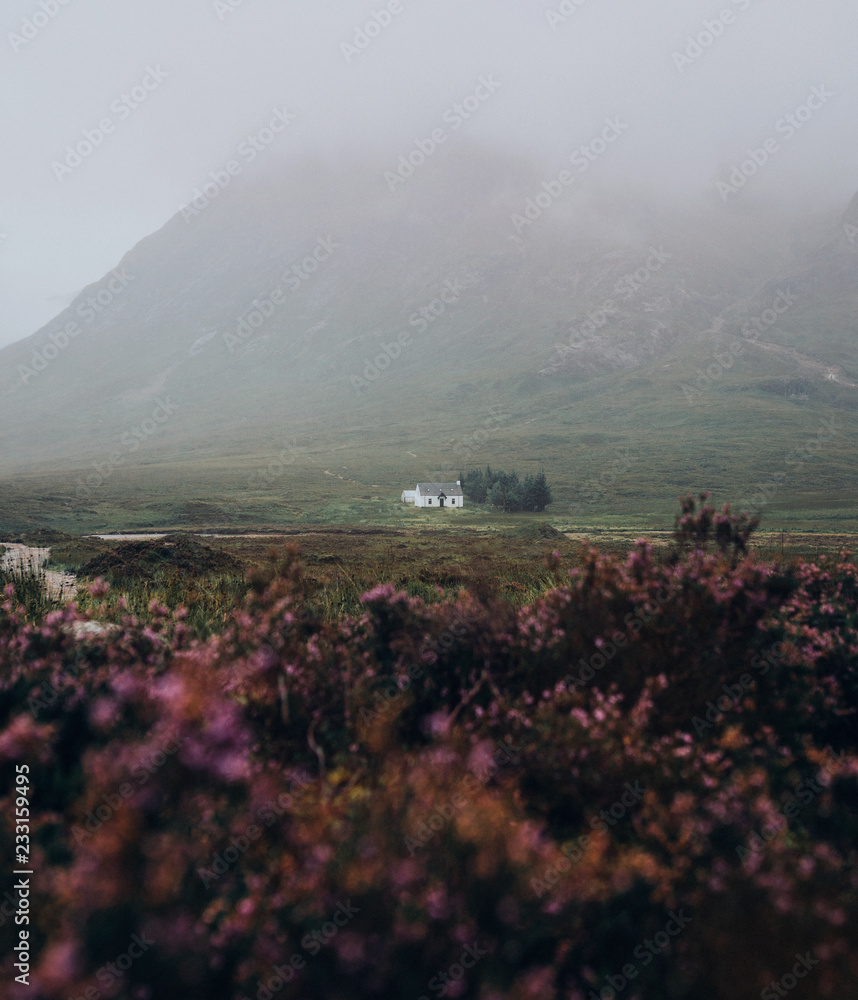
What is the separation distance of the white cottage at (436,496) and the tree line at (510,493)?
5.80 meters

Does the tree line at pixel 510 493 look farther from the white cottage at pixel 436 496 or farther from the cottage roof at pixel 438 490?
the cottage roof at pixel 438 490

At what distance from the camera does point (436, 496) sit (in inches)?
3976

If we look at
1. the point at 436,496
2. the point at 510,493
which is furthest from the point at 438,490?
the point at 510,493

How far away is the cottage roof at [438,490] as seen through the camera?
3974 inches

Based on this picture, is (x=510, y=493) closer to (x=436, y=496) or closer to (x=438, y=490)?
(x=438, y=490)

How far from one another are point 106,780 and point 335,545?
135ft

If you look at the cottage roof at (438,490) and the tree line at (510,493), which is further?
the cottage roof at (438,490)

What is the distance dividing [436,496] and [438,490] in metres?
1.30

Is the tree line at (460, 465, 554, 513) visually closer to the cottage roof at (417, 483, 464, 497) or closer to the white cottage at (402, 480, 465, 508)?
the white cottage at (402, 480, 465, 508)

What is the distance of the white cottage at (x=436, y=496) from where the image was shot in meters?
100

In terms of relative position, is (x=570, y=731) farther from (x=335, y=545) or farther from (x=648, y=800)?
(x=335, y=545)

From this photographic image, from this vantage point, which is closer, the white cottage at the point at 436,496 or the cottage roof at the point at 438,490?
the white cottage at the point at 436,496

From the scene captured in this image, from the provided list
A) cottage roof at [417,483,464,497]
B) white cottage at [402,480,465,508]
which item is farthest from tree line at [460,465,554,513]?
cottage roof at [417,483,464,497]

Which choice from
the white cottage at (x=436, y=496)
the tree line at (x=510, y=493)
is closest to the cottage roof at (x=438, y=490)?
the white cottage at (x=436, y=496)
